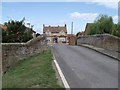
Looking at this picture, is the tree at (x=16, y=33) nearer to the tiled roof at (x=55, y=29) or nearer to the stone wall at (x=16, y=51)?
the stone wall at (x=16, y=51)

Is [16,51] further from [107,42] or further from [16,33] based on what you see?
[16,33]

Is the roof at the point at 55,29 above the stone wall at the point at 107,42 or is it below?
above

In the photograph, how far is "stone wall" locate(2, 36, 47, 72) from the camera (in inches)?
865

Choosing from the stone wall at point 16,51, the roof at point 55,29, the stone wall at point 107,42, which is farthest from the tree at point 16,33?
the roof at point 55,29

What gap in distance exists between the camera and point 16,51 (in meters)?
22.7

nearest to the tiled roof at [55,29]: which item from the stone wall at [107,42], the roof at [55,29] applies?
the roof at [55,29]

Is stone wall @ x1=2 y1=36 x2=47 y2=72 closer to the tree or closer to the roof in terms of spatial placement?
the tree

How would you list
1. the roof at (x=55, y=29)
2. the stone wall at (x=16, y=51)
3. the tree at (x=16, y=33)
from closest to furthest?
1. the stone wall at (x=16, y=51)
2. the tree at (x=16, y=33)
3. the roof at (x=55, y=29)

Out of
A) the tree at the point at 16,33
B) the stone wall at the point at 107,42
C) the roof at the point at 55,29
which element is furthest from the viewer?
the roof at the point at 55,29

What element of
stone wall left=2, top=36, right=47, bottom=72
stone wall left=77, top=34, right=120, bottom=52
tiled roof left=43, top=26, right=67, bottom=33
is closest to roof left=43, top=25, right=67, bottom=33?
tiled roof left=43, top=26, right=67, bottom=33

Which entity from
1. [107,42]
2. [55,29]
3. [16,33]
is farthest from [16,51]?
[55,29]

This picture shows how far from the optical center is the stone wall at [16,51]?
22.0m

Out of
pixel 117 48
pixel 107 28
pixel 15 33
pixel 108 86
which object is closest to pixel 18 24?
pixel 15 33

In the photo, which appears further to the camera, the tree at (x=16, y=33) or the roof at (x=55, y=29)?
the roof at (x=55, y=29)
